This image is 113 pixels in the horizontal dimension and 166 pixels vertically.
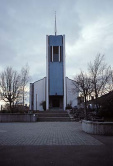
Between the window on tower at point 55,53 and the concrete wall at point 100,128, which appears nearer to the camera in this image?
the concrete wall at point 100,128

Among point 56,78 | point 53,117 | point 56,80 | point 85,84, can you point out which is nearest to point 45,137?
point 85,84

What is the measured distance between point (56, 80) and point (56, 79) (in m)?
0.24

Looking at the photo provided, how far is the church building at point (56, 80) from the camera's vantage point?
47.3 meters

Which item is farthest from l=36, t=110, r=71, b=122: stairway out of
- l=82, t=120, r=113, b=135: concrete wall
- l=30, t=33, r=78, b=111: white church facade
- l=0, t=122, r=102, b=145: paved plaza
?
l=82, t=120, r=113, b=135: concrete wall

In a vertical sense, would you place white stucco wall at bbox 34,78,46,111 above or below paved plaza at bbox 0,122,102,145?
above

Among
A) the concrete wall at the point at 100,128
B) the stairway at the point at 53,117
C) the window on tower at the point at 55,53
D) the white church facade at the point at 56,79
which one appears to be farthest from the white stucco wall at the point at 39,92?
the concrete wall at the point at 100,128

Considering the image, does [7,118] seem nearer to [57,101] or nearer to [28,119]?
[28,119]

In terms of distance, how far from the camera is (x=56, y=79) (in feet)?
156

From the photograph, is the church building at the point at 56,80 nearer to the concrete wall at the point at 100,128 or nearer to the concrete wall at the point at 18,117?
the concrete wall at the point at 18,117

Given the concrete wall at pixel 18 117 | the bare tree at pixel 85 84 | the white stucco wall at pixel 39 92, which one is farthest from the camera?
the white stucco wall at pixel 39 92

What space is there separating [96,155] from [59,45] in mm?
42878

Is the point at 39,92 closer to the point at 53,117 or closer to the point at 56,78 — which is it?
the point at 56,78

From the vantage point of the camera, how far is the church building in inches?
1861

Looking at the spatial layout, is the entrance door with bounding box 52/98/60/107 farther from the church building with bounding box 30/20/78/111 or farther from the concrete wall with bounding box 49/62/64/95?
the concrete wall with bounding box 49/62/64/95
